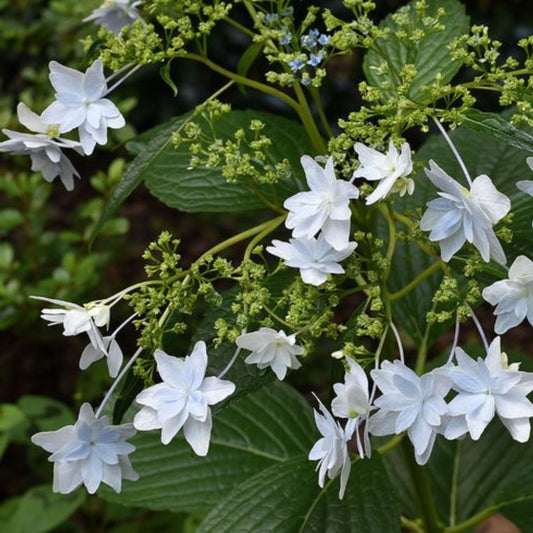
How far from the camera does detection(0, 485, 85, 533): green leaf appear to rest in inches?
74.2

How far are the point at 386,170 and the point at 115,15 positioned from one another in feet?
1.78

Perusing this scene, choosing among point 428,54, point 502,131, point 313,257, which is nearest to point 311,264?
point 313,257

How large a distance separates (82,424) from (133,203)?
255 cm

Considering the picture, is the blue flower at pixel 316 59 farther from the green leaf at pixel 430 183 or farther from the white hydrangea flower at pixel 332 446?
the green leaf at pixel 430 183

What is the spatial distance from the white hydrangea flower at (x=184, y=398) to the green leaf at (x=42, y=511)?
3.60ft

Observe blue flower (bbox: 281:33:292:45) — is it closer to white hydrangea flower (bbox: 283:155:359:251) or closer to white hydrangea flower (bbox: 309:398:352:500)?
white hydrangea flower (bbox: 283:155:359:251)

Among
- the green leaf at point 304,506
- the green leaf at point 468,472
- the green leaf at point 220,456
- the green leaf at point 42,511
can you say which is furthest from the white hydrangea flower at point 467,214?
the green leaf at point 42,511

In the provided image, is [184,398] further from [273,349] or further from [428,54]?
[428,54]

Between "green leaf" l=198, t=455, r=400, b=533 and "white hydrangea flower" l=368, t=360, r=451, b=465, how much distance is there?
338 mm

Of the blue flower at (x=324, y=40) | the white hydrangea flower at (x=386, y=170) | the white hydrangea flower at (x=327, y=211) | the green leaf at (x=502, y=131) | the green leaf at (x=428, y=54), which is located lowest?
the green leaf at (x=428, y=54)

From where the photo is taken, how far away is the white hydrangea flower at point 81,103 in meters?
0.98

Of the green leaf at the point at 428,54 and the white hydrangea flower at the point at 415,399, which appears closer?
the white hydrangea flower at the point at 415,399

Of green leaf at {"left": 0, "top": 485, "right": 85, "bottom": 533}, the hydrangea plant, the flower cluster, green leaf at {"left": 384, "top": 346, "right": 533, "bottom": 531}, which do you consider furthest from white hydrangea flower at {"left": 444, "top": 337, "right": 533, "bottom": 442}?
green leaf at {"left": 0, "top": 485, "right": 85, "bottom": 533}

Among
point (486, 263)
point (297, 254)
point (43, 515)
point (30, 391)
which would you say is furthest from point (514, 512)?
point (30, 391)
